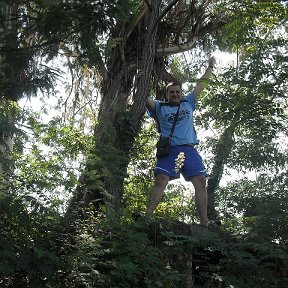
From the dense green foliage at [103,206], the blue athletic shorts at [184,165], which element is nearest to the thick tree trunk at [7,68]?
the dense green foliage at [103,206]

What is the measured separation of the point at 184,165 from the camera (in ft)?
19.2

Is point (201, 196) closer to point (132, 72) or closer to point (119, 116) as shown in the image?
point (119, 116)

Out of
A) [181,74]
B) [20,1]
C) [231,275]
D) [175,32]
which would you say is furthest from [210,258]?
[181,74]

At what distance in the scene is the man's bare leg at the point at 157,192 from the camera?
5.30 metres

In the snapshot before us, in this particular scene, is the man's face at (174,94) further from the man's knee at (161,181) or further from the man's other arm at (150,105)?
the man's knee at (161,181)

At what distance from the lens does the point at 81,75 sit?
9477mm

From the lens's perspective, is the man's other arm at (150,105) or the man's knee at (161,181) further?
the man's other arm at (150,105)

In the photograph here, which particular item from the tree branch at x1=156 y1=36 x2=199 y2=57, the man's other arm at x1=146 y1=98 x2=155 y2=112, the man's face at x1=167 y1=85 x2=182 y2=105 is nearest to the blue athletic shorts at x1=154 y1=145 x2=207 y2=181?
the man's face at x1=167 y1=85 x2=182 y2=105

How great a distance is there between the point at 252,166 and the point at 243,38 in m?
4.03

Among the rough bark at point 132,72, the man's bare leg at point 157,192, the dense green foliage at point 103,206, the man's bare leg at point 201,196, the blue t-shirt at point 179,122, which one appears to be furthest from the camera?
the rough bark at point 132,72

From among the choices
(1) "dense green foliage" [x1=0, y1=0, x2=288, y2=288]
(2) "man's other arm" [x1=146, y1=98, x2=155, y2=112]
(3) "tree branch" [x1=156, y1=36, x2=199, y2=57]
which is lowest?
(1) "dense green foliage" [x1=0, y1=0, x2=288, y2=288]

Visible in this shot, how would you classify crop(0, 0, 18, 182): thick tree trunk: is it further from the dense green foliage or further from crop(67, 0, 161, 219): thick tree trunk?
crop(67, 0, 161, 219): thick tree trunk

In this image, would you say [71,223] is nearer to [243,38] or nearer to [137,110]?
[137,110]

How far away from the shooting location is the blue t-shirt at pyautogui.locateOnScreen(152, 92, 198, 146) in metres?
5.92
